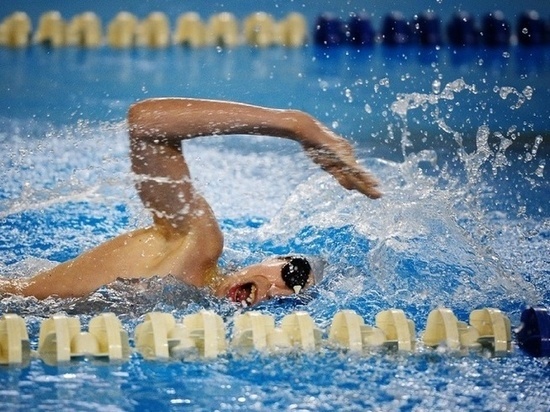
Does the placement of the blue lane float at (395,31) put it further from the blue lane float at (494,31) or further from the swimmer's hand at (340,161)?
the swimmer's hand at (340,161)

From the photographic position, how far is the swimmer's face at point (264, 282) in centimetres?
251

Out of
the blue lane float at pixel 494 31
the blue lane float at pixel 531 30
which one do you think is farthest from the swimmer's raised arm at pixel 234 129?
the blue lane float at pixel 531 30

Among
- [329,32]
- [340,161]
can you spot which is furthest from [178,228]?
[329,32]

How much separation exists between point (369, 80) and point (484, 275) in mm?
2541

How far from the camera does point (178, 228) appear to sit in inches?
99.4

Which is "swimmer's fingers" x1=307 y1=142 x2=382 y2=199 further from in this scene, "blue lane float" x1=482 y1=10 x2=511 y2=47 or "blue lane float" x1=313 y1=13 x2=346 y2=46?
"blue lane float" x1=482 y1=10 x2=511 y2=47

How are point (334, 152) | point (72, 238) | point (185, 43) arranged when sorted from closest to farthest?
point (334, 152) < point (72, 238) < point (185, 43)

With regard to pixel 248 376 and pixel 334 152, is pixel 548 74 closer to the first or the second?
pixel 334 152

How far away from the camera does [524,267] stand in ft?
9.96

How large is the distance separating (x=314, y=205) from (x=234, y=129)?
3.22ft

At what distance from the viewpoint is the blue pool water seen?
2162 mm

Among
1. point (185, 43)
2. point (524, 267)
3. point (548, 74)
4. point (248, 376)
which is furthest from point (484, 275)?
point (185, 43)

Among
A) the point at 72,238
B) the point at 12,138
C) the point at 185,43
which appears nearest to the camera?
the point at 72,238

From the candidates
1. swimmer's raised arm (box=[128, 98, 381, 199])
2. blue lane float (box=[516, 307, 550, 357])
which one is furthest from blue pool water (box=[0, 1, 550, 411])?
swimmer's raised arm (box=[128, 98, 381, 199])
